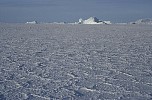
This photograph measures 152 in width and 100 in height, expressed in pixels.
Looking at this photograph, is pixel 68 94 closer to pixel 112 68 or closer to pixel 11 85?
pixel 11 85

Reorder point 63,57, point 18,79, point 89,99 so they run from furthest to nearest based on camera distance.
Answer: point 63,57
point 18,79
point 89,99

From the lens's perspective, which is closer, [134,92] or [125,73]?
[134,92]

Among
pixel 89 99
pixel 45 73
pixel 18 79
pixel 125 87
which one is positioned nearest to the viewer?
pixel 89 99

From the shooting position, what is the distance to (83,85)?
5.12 metres

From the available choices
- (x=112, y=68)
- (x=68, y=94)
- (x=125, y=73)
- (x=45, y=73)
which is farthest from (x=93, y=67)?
(x=68, y=94)

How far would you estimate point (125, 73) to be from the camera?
6.19 m

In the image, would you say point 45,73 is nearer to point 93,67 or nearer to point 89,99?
point 93,67

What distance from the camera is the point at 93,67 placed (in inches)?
265

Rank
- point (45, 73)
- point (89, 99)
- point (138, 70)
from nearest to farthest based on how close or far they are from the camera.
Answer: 1. point (89, 99)
2. point (45, 73)
3. point (138, 70)

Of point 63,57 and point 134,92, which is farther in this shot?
point 63,57

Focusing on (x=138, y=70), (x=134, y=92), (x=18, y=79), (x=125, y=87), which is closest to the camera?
(x=134, y=92)

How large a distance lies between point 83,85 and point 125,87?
0.74 m

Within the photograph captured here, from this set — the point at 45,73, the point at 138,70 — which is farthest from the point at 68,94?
the point at 138,70

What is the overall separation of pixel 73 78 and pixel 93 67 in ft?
4.05
